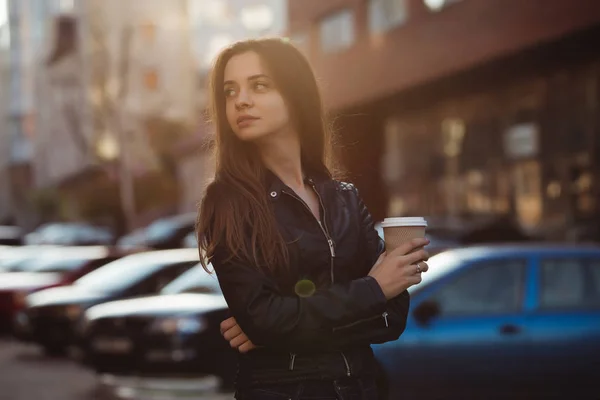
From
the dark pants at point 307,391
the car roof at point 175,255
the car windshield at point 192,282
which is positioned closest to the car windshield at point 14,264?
the car roof at point 175,255

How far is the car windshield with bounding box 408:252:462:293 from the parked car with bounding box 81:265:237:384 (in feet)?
6.89

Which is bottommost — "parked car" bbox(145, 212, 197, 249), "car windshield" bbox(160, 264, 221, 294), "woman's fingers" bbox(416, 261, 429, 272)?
"parked car" bbox(145, 212, 197, 249)

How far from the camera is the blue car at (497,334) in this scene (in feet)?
25.1

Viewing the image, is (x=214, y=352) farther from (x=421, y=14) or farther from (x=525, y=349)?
(x=421, y=14)

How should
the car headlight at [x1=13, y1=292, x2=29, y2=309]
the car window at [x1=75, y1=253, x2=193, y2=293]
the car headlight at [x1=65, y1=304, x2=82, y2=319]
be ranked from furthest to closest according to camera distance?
the car headlight at [x1=13, y1=292, x2=29, y2=309], the car headlight at [x1=65, y1=304, x2=82, y2=319], the car window at [x1=75, y1=253, x2=193, y2=293]

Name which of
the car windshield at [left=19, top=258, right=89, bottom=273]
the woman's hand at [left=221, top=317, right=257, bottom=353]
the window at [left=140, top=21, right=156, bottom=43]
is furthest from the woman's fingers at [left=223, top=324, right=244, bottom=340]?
the window at [left=140, top=21, right=156, bottom=43]

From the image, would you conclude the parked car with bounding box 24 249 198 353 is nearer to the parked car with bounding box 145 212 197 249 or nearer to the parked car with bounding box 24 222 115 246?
the parked car with bounding box 145 212 197 249

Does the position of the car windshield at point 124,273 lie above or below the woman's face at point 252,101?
below

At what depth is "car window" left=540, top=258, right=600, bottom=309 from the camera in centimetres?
802

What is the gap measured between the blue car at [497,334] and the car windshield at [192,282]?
3.24m

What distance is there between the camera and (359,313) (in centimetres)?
266

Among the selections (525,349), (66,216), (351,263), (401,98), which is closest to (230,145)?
(351,263)

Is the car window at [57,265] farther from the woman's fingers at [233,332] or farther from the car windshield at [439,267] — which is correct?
the woman's fingers at [233,332]

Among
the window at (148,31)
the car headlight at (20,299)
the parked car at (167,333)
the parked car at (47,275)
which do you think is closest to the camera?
the parked car at (167,333)
